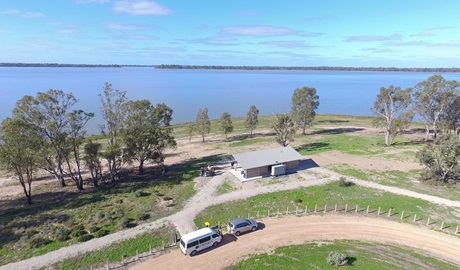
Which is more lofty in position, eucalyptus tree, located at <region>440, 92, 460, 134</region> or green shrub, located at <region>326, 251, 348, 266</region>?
eucalyptus tree, located at <region>440, 92, 460, 134</region>

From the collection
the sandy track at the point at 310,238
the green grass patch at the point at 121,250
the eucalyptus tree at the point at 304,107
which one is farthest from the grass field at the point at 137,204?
the eucalyptus tree at the point at 304,107

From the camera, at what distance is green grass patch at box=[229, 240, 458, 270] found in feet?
80.7

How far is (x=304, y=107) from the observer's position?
260 feet

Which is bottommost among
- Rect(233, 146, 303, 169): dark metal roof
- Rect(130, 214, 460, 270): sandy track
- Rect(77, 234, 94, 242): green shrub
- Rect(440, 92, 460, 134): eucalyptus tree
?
Rect(77, 234, 94, 242): green shrub

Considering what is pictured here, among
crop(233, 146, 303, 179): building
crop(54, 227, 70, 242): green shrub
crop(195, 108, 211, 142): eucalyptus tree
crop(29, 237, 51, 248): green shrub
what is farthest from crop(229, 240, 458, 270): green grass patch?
crop(195, 108, 211, 142): eucalyptus tree

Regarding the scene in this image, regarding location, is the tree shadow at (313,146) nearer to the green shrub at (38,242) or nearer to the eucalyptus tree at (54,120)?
the eucalyptus tree at (54,120)

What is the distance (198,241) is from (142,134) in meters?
27.4

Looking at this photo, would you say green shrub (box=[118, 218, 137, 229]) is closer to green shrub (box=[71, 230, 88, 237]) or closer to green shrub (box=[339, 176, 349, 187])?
green shrub (box=[71, 230, 88, 237])

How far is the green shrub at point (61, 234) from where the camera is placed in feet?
99.6

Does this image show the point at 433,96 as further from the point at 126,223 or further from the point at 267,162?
the point at 126,223

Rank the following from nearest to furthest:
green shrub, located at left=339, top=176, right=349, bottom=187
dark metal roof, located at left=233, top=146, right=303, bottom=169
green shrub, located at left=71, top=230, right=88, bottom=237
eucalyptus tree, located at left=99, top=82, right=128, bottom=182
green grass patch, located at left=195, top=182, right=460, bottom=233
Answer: green shrub, located at left=71, top=230, right=88, bottom=237, green grass patch, located at left=195, top=182, right=460, bottom=233, green shrub, located at left=339, top=176, right=349, bottom=187, eucalyptus tree, located at left=99, top=82, right=128, bottom=182, dark metal roof, located at left=233, top=146, right=303, bottom=169

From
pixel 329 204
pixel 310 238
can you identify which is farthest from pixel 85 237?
pixel 329 204

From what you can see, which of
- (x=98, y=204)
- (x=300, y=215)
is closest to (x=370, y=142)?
(x=300, y=215)

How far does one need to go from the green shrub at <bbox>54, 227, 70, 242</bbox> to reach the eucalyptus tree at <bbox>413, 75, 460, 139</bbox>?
76092 mm
